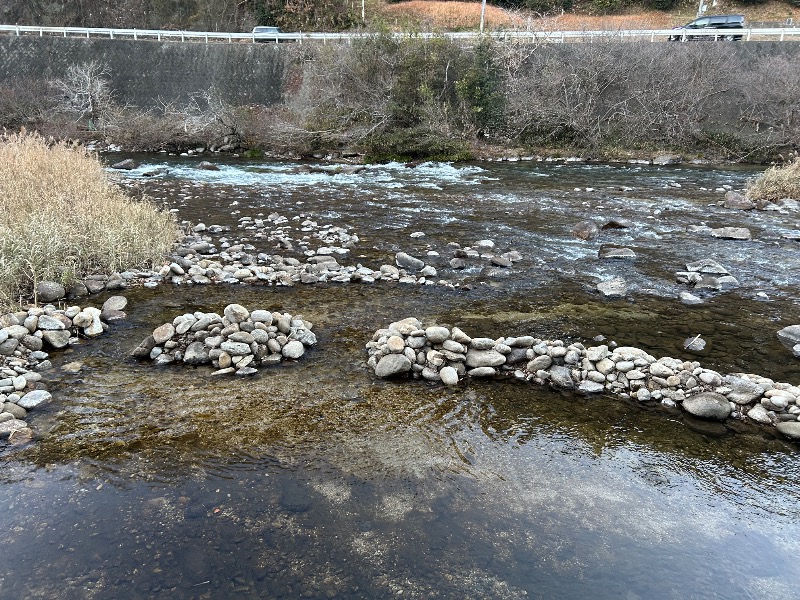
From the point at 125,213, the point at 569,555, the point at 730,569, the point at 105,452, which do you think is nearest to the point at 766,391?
the point at 730,569

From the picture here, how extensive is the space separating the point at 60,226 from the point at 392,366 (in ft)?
23.4

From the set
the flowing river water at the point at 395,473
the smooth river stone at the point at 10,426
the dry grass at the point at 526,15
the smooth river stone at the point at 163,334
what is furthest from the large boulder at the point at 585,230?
the dry grass at the point at 526,15

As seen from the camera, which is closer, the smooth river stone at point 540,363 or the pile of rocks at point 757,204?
the smooth river stone at point 540,363

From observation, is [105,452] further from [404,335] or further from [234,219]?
[234,219]

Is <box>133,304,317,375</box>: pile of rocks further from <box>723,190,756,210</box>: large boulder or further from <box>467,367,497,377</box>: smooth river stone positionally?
<box>723,190,756,210</box>: large boulder

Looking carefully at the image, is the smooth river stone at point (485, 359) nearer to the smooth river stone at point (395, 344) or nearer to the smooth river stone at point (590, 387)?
the smooth river stone at point (395, 344)

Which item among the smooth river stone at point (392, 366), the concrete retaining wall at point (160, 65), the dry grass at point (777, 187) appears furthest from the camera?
the concrete retaining wall at point (160, 65)

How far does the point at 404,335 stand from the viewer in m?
7.88

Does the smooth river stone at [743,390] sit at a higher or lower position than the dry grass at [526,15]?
lower

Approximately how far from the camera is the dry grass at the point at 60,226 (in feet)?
31.3

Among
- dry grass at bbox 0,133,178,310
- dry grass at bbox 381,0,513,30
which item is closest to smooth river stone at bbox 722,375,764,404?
dry grass at bbox 0,133,178,310

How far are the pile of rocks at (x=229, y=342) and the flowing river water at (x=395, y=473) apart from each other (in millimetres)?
241

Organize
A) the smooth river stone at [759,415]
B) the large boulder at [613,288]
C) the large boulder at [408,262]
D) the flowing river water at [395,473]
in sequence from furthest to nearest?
the large boulder at [408,262]
the large boulder at [613,288]
the smooth river stone at [759,415]
the flowing river water at [395,473]

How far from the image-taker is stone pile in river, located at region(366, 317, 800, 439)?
6.70 meters
